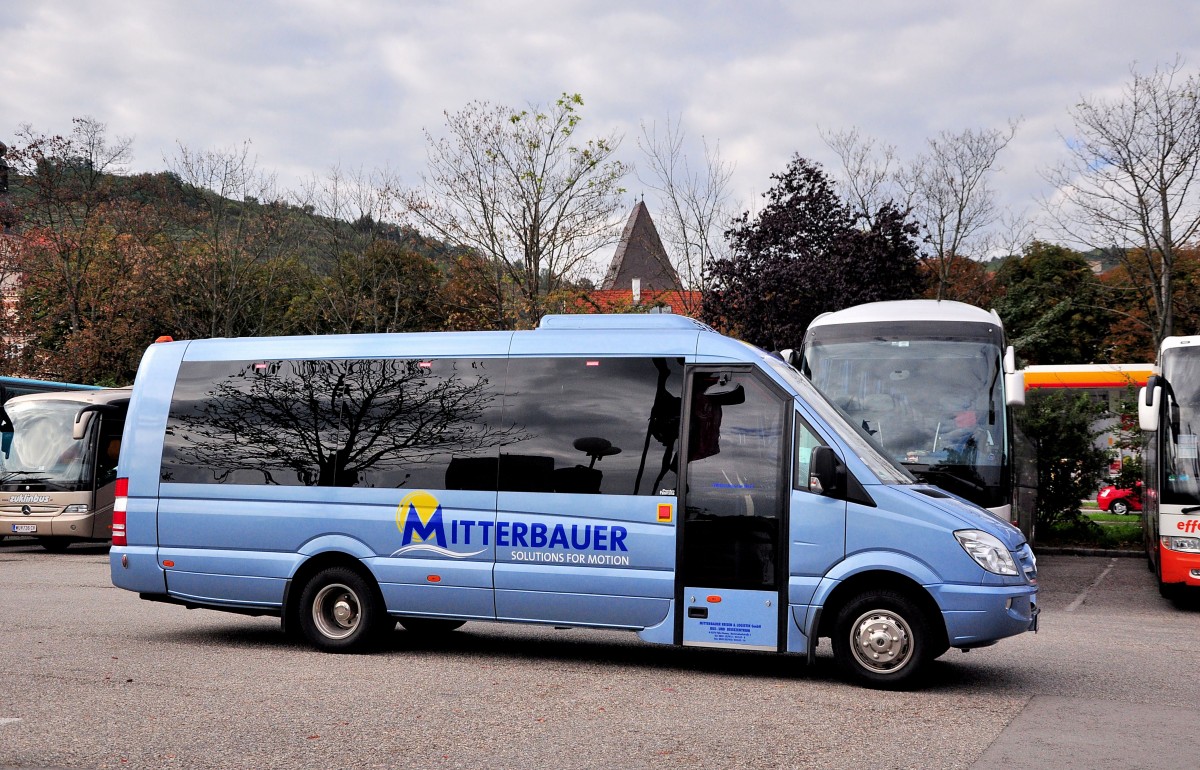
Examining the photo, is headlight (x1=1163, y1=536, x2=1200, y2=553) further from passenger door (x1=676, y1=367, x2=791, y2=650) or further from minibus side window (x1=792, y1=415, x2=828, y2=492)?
passenger door (x1=676, y1=367, x2=791, y2=650)

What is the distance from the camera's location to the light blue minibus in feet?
27.3

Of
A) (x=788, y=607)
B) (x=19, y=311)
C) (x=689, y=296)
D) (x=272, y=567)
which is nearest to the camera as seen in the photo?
→ (x=788, y=607)

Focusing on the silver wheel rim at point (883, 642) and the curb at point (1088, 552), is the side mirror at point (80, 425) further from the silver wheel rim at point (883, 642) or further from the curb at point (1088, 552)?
the curb at point (1088, 552)

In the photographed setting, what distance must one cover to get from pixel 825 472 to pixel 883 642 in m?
1.23

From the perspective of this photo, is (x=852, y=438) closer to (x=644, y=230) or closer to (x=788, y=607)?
(x=788, y=607)

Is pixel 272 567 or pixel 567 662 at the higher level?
pixel 272 567

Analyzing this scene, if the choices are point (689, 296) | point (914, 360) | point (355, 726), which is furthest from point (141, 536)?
point (689, 296)

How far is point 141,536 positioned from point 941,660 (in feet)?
22.1

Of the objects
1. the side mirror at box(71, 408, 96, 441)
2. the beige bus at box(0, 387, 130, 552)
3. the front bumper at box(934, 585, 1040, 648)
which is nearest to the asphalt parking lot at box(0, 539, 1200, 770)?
the front bumper at box(934, 585, 1040, 648)

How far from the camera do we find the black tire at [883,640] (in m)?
8.18

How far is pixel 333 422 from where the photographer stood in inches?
391

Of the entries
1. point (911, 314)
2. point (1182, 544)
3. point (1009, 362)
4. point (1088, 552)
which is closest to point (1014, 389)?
point (1009, 362)

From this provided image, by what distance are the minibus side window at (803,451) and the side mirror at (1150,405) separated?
24.4ft

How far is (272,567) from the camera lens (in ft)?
32.1
